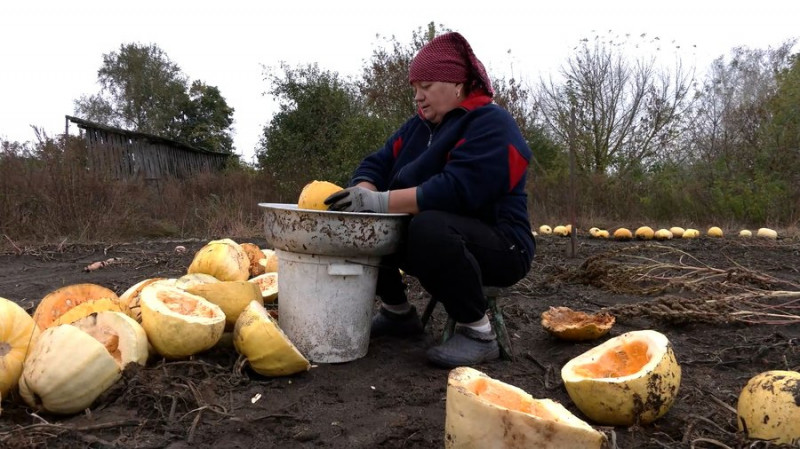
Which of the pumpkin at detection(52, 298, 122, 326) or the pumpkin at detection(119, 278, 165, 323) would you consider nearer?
the pumpkin at detection(52, 298, 122, 326)

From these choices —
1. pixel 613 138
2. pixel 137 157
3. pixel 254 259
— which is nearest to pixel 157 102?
pixel 137 157

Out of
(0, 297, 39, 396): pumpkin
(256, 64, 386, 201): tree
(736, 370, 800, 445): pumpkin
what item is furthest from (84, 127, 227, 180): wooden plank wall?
(736, 370, 800, 445): pumpkin

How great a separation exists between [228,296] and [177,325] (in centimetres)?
35

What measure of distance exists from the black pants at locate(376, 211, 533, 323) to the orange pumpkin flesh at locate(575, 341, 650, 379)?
0.59 metres

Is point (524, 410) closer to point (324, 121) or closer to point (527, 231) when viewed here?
point (527, 231)

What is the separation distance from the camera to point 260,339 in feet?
7.63

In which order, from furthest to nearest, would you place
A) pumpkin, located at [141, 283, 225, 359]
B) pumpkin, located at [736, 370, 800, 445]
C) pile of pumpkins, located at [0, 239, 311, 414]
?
pumpkin, located at [141, 283, 225, 359], pile of pumpkins, located at [0, 239, 311, 414], pumpkin, located at [736, 370, 800, 445]

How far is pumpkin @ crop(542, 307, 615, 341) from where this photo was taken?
2893 millimetres

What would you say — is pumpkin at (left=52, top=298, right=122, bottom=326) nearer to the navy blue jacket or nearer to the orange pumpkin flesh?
the navy blue jacket

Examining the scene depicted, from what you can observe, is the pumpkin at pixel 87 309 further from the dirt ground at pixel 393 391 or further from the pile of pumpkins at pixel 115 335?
the dirt ground at pixel 393 391

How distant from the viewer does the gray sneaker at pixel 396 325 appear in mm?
3174

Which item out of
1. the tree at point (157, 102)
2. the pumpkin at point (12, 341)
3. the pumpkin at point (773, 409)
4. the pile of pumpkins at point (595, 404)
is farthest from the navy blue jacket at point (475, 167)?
the tree at point (157, 102)

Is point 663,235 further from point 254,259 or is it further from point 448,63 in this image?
point 448,63

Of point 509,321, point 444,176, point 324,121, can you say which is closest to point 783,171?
point 324,121
